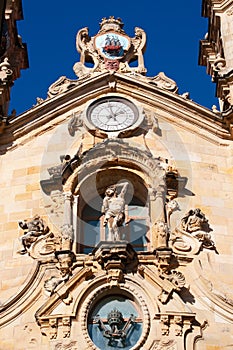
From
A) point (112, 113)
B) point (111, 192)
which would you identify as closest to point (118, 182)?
point (111, 192)

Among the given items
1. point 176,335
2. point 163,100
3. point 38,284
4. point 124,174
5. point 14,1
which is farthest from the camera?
point 14,1

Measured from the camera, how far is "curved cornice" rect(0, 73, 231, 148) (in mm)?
16469

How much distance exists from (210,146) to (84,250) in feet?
11.7

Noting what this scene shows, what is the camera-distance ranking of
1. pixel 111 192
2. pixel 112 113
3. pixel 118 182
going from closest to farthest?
pixel 111 192, pixel 118 182, pixel 112 113

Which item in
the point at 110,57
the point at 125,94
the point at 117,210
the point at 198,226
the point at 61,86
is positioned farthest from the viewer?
the point at 110,57

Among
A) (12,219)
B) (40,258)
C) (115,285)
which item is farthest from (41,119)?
(115,285)

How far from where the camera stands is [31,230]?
14.5 meters

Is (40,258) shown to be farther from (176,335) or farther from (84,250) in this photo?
(176,335)

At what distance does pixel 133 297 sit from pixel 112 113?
4602mm

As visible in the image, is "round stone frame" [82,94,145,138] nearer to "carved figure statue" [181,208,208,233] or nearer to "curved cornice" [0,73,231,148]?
"curved cornice" [0,73,231,148]

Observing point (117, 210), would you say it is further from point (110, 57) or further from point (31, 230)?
point (110, 57)

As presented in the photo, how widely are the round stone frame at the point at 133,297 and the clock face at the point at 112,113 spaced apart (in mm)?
3961

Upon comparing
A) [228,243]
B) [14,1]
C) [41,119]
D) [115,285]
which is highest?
[14,1]

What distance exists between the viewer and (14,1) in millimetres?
20719
